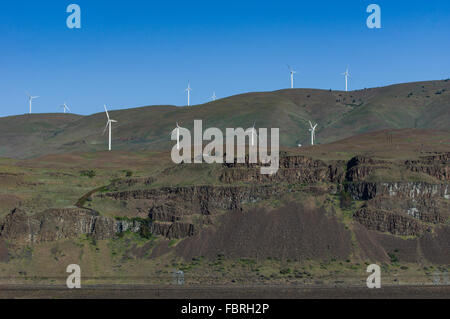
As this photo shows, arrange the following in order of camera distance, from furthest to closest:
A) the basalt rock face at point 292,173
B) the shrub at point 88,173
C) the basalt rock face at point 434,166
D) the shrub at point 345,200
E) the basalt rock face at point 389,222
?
the shrub at point 88,173 → the basalt rock face at point 292,173 → the basalt rock face at point 434,166 → the shrub at point 345,200 → the basalt rock face at point 389,222

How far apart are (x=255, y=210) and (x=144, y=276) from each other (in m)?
20.2

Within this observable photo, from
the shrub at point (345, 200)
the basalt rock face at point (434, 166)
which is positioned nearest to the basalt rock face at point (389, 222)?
the shrub at point (345, 200)

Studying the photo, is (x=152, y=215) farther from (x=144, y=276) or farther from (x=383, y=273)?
(x=383, y=273)

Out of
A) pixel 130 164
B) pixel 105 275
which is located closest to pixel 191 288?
pixel 105 275

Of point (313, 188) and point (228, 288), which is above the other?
point (313, 188)

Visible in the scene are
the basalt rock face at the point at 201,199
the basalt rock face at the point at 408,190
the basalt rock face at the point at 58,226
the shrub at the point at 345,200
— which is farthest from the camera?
the basalt rock face at the point at 201,199

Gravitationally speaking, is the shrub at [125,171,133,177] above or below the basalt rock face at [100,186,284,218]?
above

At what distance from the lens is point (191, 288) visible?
103 metres

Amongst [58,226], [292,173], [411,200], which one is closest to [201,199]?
[292,173]

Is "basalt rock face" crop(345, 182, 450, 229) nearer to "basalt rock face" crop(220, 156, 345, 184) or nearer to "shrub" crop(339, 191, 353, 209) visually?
"shrub" crop(339, 191, 353, 209)

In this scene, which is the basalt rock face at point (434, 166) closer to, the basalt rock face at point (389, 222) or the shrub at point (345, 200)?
the shrub at point (345, 200)

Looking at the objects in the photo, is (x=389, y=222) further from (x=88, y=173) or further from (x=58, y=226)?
(x=88, y=173)

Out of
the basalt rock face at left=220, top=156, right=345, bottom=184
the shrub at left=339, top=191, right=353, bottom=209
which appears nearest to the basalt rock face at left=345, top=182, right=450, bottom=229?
the shrub at left=339, top=191, right=353, bottom=209
